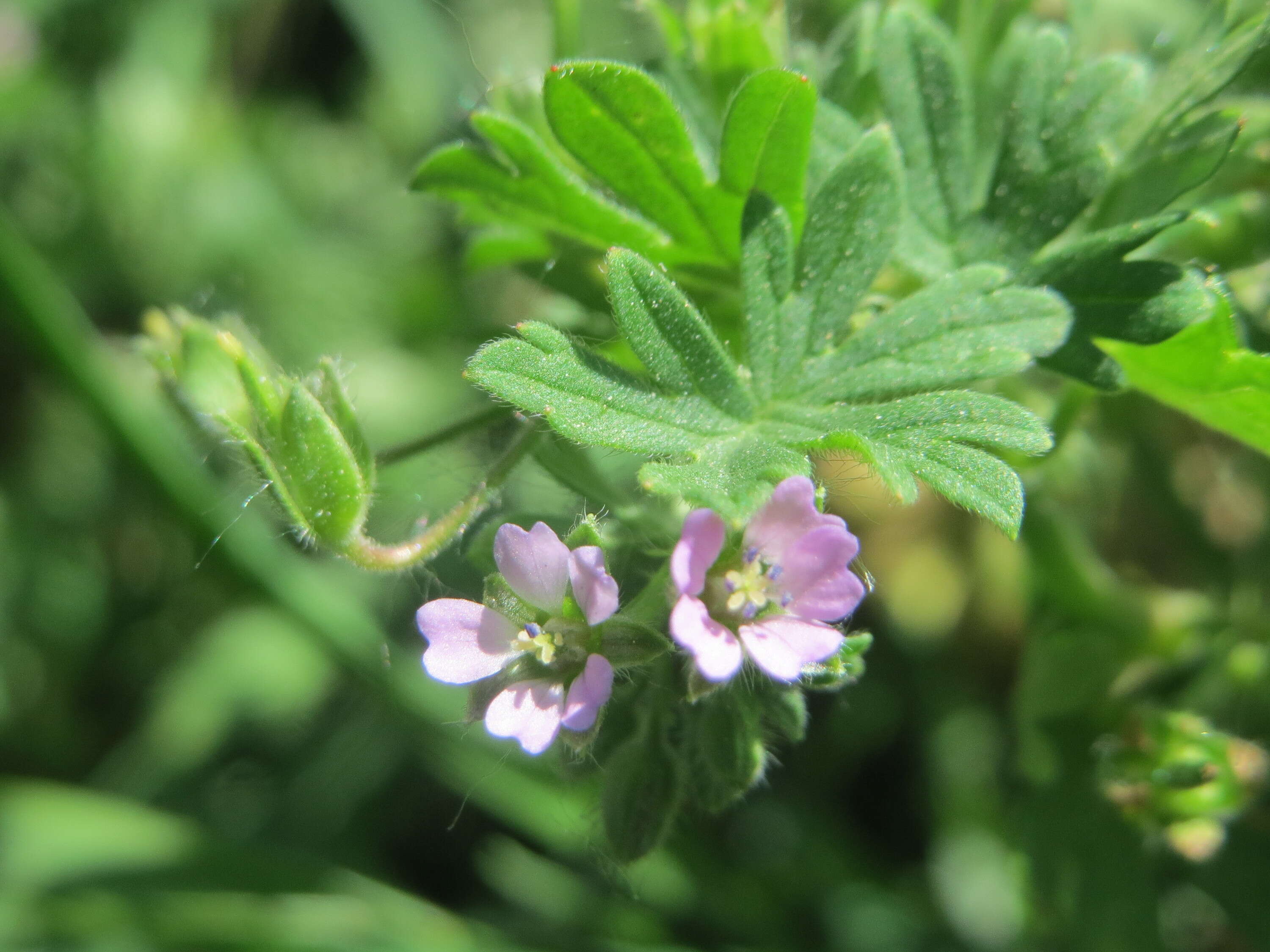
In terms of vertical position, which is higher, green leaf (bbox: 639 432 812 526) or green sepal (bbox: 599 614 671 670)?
green leaf (bbox: 639 432 812 526)

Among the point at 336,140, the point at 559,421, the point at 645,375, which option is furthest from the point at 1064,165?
the point at 336,140

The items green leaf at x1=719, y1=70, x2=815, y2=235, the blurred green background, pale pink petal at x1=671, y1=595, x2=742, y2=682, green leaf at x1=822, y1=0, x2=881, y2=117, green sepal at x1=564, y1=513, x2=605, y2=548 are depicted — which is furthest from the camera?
the blurred green background

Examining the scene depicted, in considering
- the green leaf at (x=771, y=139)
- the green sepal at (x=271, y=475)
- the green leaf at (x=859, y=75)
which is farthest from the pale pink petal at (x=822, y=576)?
the green leaf at (x=859, y=75)

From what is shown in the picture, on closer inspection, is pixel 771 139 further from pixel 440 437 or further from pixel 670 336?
pixel 440 437

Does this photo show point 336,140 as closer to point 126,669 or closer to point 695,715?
point 126,669

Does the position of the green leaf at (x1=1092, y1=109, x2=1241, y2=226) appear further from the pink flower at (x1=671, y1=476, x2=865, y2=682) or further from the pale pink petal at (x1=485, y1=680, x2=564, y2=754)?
the pale pink petal at (x1=485, y1=680, x2=564, y2=754)

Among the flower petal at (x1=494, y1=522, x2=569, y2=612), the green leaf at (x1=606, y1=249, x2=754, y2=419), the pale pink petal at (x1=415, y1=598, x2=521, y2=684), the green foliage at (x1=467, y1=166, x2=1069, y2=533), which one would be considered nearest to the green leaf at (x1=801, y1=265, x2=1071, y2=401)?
the green foliage at (x1=467, y1=166, x2=1069, y2=533)
